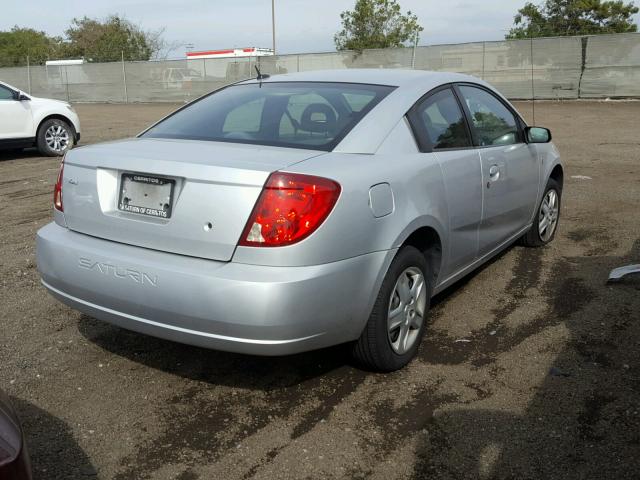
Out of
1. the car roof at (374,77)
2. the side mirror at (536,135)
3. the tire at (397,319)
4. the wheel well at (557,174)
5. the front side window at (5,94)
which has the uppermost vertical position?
the front side window at (5,94)

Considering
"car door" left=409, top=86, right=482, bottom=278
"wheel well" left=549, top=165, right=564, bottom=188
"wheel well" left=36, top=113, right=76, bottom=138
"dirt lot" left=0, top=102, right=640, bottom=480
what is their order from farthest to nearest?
"wheel well" left=36, top=113, right=76, bottom=138 < "wheel well" left=549, top=165, right=564, bottom=188 < "car door" left=409, top=86, right=482, bottom=278 < "dirt lot" left=0, top=102, right=640, bottom=480

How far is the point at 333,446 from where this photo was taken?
3068 millimetres

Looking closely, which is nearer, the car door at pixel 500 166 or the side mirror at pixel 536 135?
the car door at pixel 500 166

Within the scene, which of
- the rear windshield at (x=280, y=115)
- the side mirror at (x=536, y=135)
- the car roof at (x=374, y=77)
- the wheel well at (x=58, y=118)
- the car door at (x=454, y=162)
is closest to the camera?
the rear windshield at (x=280, y=115)

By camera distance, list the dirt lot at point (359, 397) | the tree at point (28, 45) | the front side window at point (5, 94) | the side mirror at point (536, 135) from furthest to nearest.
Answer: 1. the tree at point (28, 45)
2. the front side window at point (5, 94)
3. the side mirror at point (536, 135)
4. the dirt lot at point (359, 397)

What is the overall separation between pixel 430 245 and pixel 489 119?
143 centimetres

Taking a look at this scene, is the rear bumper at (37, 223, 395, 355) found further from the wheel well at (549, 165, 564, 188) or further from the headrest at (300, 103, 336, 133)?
the wheel well at (549, 165, 564, 188)

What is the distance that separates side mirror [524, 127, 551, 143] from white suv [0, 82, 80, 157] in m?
9.72

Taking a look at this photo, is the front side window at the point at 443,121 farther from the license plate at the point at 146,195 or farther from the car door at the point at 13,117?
the car door at the point at 13,117

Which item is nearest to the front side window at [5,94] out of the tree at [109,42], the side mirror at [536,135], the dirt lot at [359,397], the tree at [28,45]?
the dirt lot at [359,397]

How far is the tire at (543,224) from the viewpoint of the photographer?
237 inches

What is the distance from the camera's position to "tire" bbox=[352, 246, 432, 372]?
11.5 feet

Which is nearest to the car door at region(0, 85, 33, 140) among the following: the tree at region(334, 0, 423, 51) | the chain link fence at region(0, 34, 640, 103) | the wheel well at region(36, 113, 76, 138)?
the wheel well at region(36, 113, 76, 138)

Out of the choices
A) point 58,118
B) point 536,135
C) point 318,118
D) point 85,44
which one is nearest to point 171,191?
point 318,118
